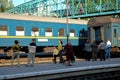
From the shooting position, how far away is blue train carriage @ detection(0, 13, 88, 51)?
1107 inches

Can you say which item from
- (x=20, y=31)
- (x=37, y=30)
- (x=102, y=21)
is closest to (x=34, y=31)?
(x=37, y=30)

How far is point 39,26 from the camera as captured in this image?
103 feet

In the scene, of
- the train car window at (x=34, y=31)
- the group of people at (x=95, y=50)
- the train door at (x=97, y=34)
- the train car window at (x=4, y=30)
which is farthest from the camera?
the train door at (x=97, y=34)

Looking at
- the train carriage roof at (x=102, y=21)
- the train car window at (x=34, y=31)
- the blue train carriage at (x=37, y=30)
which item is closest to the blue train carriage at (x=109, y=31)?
the train carriage roof at (x=102, y=21)

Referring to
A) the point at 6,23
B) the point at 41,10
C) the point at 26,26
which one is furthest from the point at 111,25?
the point at 41,10

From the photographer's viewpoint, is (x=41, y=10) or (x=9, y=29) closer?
(x=9, y=29)

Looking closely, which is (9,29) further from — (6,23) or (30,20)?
(30,20)

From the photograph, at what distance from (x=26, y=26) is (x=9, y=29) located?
7.07 feet

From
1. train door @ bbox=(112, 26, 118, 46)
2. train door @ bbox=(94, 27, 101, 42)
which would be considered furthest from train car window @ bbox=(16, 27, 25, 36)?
train door @ bbox=(112, 26, 118, 46)

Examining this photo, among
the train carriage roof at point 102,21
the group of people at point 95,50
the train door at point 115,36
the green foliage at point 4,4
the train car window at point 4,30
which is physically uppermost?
the green foliage at point 4,4

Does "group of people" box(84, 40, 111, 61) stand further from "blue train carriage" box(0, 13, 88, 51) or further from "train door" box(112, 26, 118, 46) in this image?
"blue train carriage" box(0, 13, 88, 51)

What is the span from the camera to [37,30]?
1225 inches

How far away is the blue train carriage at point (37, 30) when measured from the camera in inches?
1107

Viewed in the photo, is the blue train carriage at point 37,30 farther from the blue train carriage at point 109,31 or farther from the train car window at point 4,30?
the blue train carriage at point 109,31
